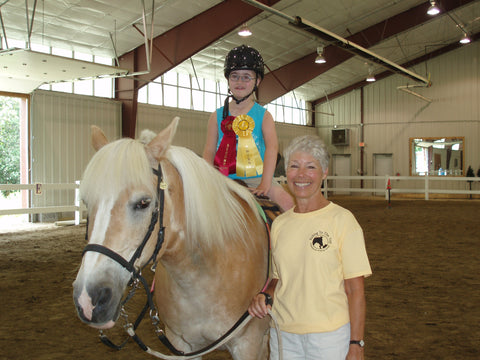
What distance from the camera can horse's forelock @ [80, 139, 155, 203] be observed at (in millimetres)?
1348

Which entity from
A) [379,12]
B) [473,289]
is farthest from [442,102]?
[473,289]

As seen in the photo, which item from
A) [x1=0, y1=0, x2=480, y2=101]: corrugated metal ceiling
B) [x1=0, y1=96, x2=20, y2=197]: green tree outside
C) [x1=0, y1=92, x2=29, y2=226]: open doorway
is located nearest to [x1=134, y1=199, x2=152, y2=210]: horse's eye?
[x1=0, y1=0, x2=480, y2=101]: corrugated metal ceiling

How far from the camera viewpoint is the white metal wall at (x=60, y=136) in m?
11.9

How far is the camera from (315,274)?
1.48 metres

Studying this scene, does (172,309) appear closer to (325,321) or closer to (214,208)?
(214,208)

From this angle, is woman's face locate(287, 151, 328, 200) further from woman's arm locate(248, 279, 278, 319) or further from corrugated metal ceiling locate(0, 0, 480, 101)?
corrugated metal ceiling locate(0, 0, 480, 101)

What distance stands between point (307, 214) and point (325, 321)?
0.40 meters

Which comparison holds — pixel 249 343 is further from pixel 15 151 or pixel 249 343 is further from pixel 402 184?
pixel 402 184

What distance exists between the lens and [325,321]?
145cm

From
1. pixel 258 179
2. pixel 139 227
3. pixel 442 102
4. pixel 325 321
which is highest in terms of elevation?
pixel 442 102

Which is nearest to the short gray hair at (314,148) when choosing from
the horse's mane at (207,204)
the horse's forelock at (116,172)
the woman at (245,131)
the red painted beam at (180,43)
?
the horse's mane at (207,204)

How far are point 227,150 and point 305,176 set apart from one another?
0.98m

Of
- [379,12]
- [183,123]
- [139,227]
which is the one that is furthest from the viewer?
[183,123]

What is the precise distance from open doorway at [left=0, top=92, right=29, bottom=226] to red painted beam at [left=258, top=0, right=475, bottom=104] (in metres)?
10.0
